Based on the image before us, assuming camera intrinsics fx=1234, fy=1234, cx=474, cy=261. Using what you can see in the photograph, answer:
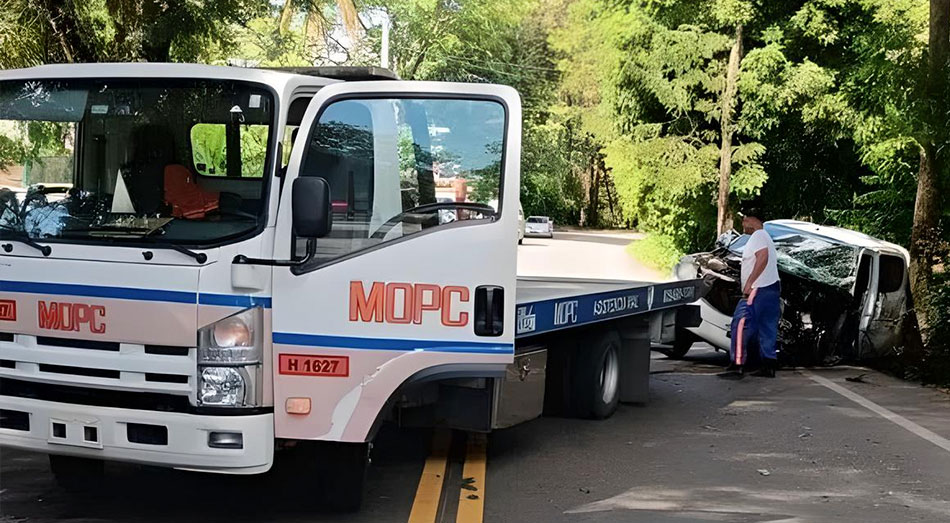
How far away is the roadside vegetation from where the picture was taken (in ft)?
46.9

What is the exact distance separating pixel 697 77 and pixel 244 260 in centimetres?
2611

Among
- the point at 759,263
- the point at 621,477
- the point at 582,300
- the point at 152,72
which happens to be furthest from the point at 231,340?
the point at 759,263

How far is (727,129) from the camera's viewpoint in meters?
30.0

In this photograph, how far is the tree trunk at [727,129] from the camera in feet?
97.1

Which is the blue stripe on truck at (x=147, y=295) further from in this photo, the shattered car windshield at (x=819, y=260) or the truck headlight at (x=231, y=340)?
the shattered car windshield at (x=819, y=260)

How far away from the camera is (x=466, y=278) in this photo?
623 centimetres

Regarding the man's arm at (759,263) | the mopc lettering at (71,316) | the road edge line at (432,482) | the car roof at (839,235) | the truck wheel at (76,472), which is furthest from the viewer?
the car roof at (839,235)

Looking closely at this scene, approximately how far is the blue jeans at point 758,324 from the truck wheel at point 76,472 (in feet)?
24.2

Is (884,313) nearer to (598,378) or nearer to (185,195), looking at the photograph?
(598,378)

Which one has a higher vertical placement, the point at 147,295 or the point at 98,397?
the point at 147,295

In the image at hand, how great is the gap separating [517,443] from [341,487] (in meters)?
2.75

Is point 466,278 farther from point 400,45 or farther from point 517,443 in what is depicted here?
point 400,45

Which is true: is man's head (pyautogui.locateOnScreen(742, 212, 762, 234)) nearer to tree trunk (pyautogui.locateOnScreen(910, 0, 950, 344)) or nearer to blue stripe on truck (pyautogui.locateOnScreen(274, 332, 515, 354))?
tree trunk (pyautogui.locateOnScreen(910, 0, 950, 344))

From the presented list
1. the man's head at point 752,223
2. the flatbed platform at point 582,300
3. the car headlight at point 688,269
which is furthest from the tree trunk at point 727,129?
the flatbed platform at point 582,300
